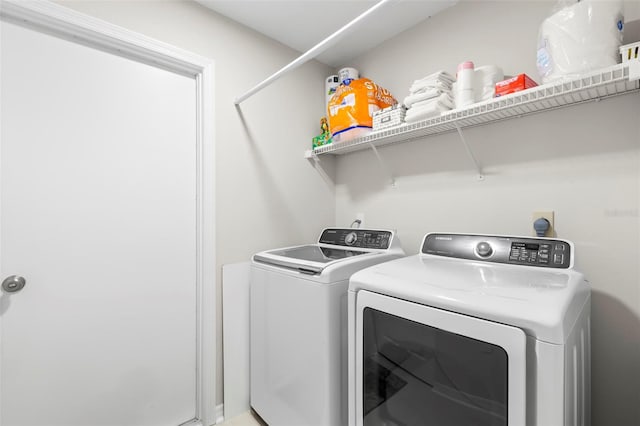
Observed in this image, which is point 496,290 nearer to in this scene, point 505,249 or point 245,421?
point 505,249

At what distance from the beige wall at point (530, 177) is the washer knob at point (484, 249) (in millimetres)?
274

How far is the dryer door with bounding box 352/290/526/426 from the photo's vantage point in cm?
79

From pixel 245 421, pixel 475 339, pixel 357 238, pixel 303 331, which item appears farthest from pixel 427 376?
pixel 245 421

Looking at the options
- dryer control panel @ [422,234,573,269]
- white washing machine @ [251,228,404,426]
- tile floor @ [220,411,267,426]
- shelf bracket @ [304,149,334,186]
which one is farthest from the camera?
shelf bracket @ [304,149,334,186]

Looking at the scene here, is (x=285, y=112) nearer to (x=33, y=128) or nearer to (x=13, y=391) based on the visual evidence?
(x=33, y=128)

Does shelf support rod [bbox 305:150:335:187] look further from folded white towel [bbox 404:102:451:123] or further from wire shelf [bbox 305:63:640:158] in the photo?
folded white towel [bbox 404:102:451:123]

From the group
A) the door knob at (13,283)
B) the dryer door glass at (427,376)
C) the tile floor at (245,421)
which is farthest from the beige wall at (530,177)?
the door knob at (13,283)

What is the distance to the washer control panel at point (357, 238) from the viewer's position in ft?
5.94

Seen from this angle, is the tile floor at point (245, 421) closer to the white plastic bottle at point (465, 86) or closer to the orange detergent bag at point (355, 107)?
the orange detergent bag at point (355, 107)

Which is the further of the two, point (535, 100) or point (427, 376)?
point (535, 100)

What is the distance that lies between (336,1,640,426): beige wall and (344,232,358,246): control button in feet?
0.92

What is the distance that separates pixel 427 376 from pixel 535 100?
1217mm

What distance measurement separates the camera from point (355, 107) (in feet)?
5.98

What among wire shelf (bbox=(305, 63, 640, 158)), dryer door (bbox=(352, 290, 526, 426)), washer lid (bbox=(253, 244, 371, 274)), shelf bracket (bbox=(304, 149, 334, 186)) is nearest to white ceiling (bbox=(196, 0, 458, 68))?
wire shelf (bbox=(305, 63, 640, 158))
